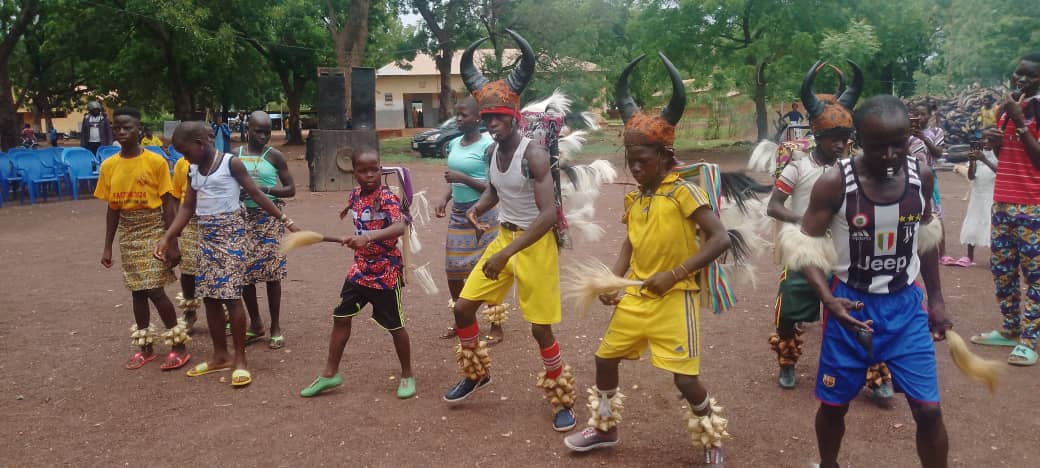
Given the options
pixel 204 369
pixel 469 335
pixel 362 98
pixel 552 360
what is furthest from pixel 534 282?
pixel 362 98

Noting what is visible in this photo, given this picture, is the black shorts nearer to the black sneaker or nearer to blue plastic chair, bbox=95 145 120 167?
the black sneaker

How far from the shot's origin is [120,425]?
469 cm

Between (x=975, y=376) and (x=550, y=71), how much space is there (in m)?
27.9

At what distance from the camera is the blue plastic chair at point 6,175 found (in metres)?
15.4

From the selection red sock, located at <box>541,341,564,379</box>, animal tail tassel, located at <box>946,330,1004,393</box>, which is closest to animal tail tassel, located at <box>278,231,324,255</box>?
red sock, located at <box>541,341,564,379</box>

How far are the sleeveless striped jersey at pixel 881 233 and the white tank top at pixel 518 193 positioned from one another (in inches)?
73.3

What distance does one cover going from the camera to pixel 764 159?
601 cm

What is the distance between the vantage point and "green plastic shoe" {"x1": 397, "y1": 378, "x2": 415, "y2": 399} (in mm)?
5043

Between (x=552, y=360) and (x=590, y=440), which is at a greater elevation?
(x=552, y=360)

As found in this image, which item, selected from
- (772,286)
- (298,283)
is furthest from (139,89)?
(772,286)

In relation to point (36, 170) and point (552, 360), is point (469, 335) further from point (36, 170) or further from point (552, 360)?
point (36, 170)

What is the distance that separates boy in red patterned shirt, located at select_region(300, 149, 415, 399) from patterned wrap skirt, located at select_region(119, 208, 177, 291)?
1.59 m

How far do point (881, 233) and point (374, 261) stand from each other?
9.94 feet

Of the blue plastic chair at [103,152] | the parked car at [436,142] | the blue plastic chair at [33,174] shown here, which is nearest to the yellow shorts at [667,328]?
the blue plastic chair at [33,174]
